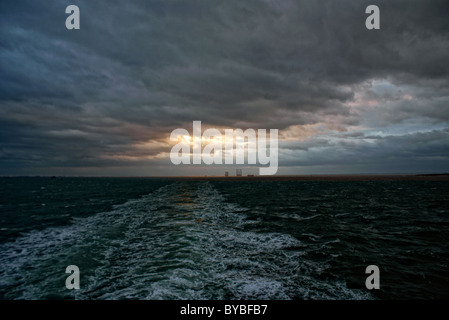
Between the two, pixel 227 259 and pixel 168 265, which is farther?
pixel 227 259

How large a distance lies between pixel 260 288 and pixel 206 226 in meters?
11.8

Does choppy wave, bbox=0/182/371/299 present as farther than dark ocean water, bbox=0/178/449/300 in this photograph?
No

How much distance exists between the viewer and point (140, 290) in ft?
28.7

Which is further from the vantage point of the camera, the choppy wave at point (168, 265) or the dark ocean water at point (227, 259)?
the dark ocean water at point (227, 259)

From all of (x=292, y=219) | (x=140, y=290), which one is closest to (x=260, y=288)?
(x=140, y=290)
